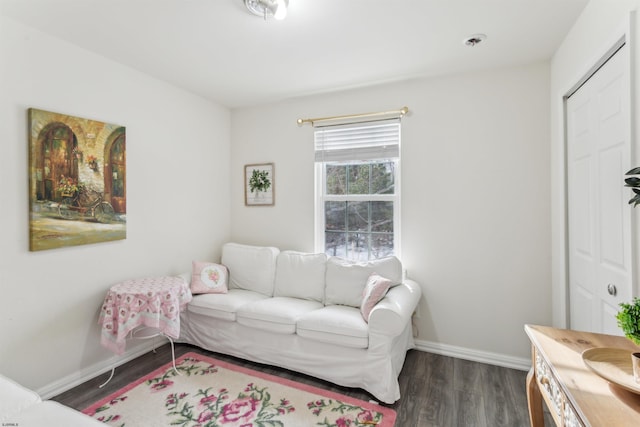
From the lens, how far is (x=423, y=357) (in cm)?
289

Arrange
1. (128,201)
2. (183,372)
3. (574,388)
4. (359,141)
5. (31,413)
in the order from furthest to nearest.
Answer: (359,141), (128,201), (183,372), (31,413), (574,388)

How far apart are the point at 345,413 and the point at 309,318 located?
0.69 metres

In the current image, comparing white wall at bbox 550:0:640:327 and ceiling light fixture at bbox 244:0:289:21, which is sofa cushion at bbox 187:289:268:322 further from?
white wall at bbox 550:0:640:327

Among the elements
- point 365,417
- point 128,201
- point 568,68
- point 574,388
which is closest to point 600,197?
point 568,68

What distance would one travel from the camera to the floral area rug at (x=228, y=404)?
2016mm

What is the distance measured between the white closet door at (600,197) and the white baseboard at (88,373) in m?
3.45

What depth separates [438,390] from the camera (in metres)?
2.36

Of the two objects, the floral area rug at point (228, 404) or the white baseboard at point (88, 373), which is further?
the white baseboard at point (88, 373)

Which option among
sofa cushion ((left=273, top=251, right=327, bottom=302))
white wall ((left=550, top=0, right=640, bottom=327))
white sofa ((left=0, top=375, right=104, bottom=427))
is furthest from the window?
white sofa ((left=0, top=375, right=104, bottom=427))

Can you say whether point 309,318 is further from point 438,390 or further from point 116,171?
point 116,171

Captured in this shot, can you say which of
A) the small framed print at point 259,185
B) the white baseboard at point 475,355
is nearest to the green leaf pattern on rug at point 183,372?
the small framed print at point 259,185

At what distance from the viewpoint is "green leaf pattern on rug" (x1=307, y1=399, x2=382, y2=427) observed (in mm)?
1992

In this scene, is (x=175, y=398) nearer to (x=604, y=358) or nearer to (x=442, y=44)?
(x=604, y=358)

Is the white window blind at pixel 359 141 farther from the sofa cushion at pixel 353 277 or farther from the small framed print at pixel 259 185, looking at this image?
the sofa cushion at pixel 353 277
